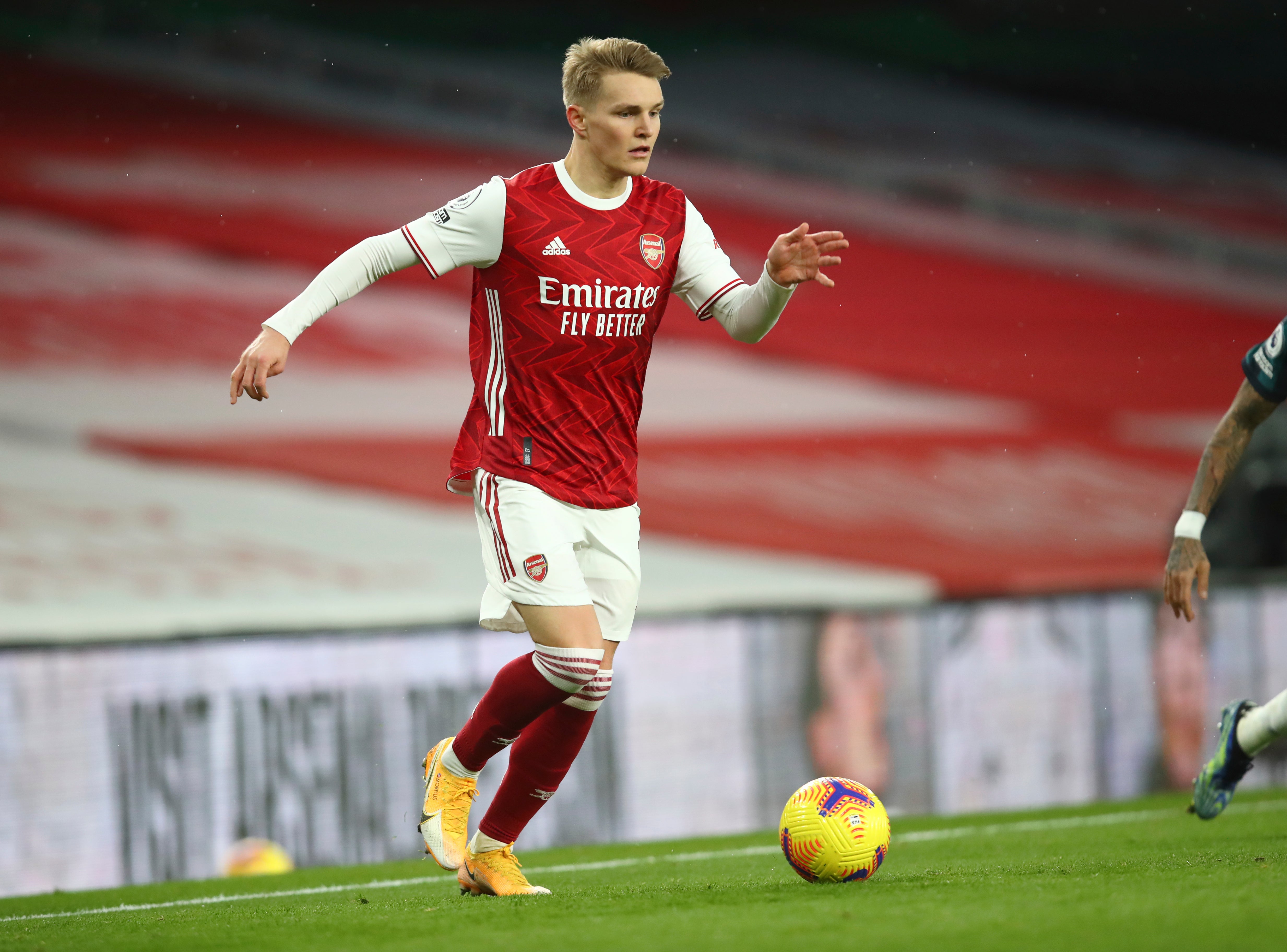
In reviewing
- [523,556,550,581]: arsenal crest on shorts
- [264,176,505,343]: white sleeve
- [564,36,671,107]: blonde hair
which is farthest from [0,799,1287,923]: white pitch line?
[564,36,671,107]: blonde hair

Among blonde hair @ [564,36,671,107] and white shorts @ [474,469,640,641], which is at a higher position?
blonde hair @ [564,36,671,107]

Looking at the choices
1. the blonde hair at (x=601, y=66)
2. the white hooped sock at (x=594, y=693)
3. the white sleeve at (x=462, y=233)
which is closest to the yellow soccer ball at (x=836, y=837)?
the white hooped sock at (x=594, y=693)

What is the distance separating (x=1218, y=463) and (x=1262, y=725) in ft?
2.98

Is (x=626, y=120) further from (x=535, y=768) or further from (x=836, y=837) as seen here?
(x=836, y=837)

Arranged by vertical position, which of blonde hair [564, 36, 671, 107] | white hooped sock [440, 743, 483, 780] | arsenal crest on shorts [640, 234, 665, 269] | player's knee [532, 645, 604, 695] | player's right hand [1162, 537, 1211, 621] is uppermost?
blonde hair [564, 36, 671, 107]

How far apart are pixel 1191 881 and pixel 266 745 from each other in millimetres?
4737

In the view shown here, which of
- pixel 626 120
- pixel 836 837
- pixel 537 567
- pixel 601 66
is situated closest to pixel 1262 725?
pixel 836 837

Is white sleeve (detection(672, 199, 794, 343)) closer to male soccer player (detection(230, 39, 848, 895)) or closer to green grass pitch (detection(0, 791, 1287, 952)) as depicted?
male soccer player (detection(230, 39, 848, 895))

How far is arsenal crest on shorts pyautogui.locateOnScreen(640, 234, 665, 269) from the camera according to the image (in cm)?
398

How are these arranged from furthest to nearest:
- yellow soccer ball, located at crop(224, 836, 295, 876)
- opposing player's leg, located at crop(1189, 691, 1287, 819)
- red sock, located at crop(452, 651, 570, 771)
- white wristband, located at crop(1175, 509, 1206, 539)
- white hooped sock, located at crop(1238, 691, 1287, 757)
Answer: yellow soccer ball, located at crop(224, 836, 295, 876) < opposing player's leg, located at crop(1189, 691, 1287, 819) < white hooped sock, located at crop(1238, 691, 1287, 757) < white wristband, located at crop(1175, 509, 1206, 539) < red sock, located at crop(452, 651, 570, 771)

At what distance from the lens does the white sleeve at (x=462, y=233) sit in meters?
3.88

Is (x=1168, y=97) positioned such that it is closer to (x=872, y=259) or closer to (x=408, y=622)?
(x=872, y=259)

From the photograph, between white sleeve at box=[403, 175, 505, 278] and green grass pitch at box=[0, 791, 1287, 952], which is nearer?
green grass pitch at box=[0, 791, 1287, 952]

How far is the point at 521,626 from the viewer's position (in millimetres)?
3943
